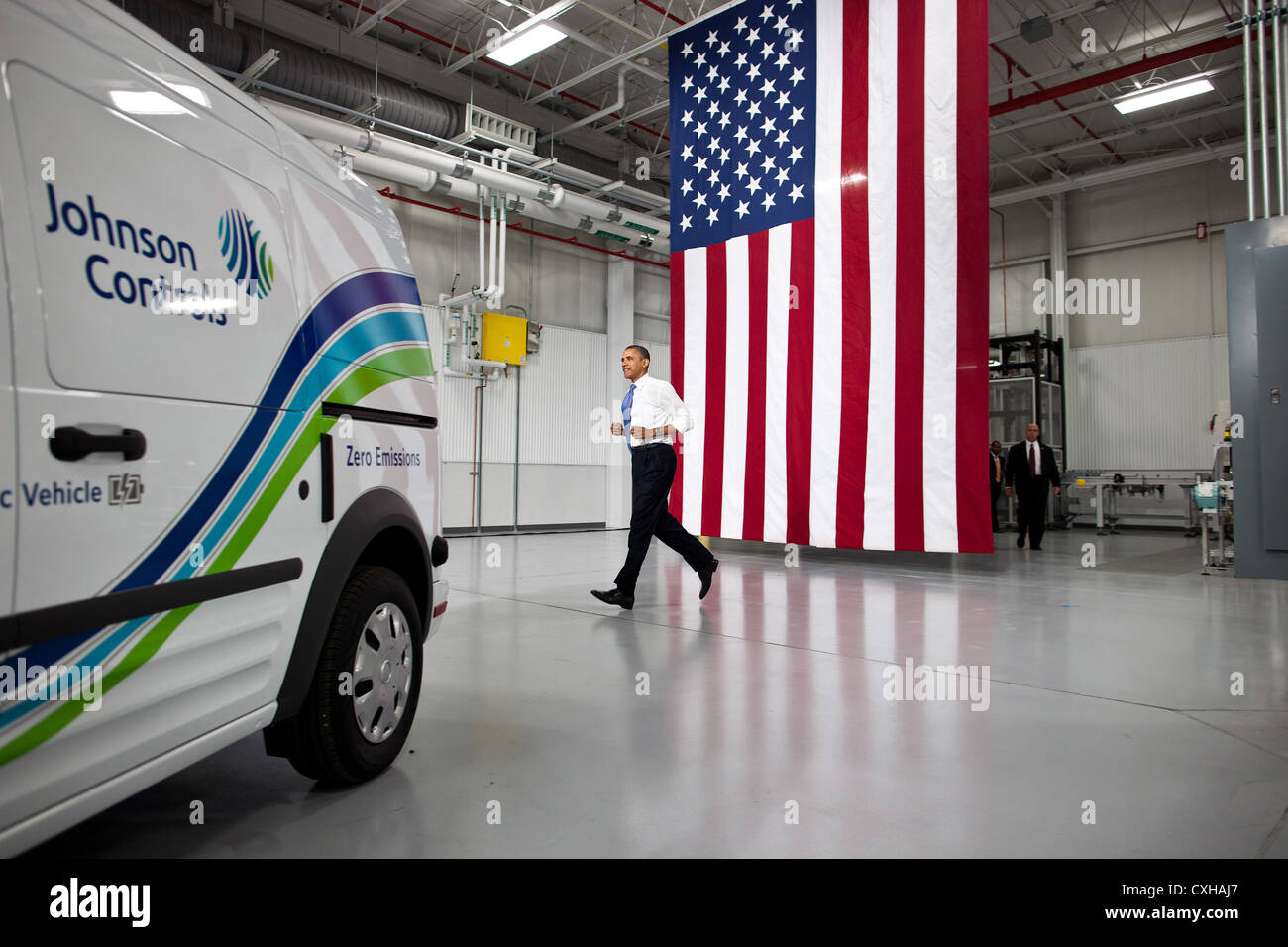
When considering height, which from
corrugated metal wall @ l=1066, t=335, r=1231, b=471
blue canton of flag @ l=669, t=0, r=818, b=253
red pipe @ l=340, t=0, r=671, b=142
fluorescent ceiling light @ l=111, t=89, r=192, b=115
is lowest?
fluorescent ceiling light @ l=111, t=89, r=192, b=115

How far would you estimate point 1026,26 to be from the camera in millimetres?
9250

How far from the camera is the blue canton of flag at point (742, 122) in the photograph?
26.6 ft

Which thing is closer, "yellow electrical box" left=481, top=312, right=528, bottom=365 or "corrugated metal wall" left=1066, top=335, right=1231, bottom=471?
"yellow electrical box" left=481, top=312, right=528, bottom=365

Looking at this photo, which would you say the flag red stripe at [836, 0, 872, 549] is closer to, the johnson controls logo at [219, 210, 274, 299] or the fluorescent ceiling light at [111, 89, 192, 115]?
the johnson controls logo at [219, 210, 274, 299]

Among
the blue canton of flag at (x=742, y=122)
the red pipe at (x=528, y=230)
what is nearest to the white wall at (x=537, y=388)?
the red pipe at (x=528, y=230)

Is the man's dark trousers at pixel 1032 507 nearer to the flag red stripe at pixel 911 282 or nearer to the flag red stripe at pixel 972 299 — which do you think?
the flag red stripe at pixel 972 299

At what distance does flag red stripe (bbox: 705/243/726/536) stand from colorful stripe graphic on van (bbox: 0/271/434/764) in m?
6.31

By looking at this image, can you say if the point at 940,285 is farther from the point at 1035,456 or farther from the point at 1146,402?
the point at 1146,402

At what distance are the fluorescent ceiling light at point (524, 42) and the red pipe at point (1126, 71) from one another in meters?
4.94

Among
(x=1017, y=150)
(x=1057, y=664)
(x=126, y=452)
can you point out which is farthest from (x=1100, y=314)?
(x=126, y=452)

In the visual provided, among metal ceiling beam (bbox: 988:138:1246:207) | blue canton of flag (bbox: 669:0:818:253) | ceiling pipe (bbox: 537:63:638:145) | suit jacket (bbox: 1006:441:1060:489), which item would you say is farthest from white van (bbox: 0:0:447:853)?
metal ceiling beam (bbox: 988:138:1246:207)

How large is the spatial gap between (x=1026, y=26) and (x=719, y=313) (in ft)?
16.0

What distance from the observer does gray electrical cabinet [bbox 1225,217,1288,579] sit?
5.95 m

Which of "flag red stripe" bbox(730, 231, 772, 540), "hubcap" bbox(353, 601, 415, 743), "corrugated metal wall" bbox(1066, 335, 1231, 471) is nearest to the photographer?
"hubcap" bbox(353, 601, 415, 743)
